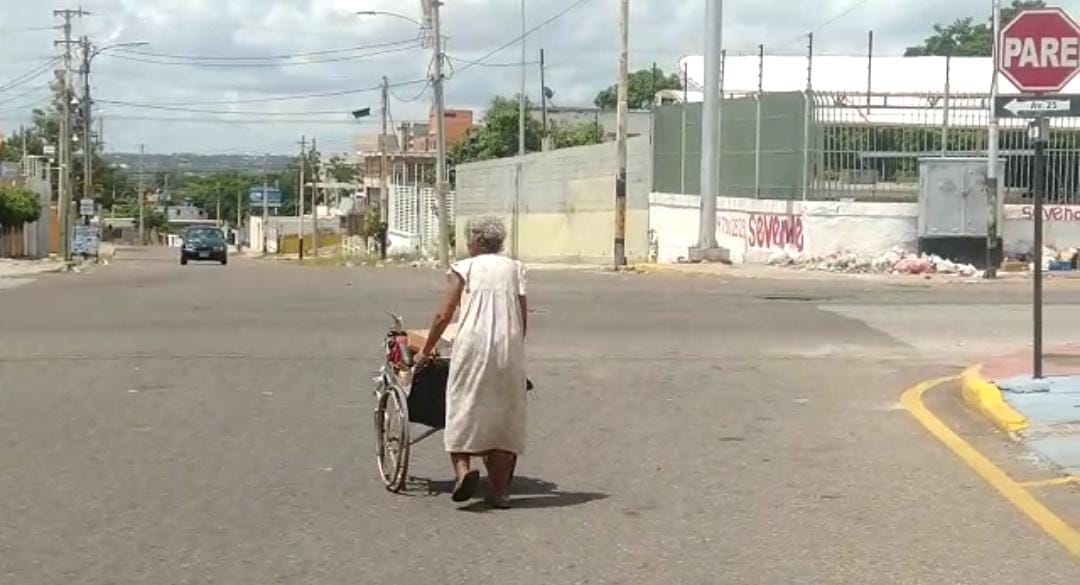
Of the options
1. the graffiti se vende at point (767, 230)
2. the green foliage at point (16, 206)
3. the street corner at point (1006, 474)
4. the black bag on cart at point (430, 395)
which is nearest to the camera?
the street corner at point (1006, 474)

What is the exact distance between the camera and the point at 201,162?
170 metres

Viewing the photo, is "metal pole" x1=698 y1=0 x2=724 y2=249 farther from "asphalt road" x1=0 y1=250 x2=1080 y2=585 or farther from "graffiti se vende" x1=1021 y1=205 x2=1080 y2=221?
"asphalt road" x1=0 y1=250 x2=1080 y2=585

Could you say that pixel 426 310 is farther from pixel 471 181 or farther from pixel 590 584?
pixel 471 181

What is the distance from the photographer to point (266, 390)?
13.8 meters

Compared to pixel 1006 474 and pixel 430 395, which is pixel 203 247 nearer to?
pixel 430 395

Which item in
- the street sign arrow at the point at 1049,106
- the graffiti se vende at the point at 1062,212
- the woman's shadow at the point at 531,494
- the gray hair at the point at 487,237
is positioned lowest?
the woman's shadow at the point at 531,494

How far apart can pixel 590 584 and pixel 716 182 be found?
3115 cm

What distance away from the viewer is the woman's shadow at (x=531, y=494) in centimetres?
886

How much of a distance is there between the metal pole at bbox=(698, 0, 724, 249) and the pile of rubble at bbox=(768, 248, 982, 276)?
2.00 metres

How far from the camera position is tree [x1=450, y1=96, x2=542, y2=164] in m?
93.7

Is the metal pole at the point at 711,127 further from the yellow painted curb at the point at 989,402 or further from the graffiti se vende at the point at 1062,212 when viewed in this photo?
the yellow painted curb at the point at 989,402

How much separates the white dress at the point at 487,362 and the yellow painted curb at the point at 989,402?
429cm

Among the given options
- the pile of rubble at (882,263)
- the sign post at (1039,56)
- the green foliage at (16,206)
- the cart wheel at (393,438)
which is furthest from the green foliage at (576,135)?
the cart wheel at (393,438)

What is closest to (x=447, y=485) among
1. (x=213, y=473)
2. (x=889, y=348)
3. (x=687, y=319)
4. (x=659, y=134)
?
(x=213, y=473)
